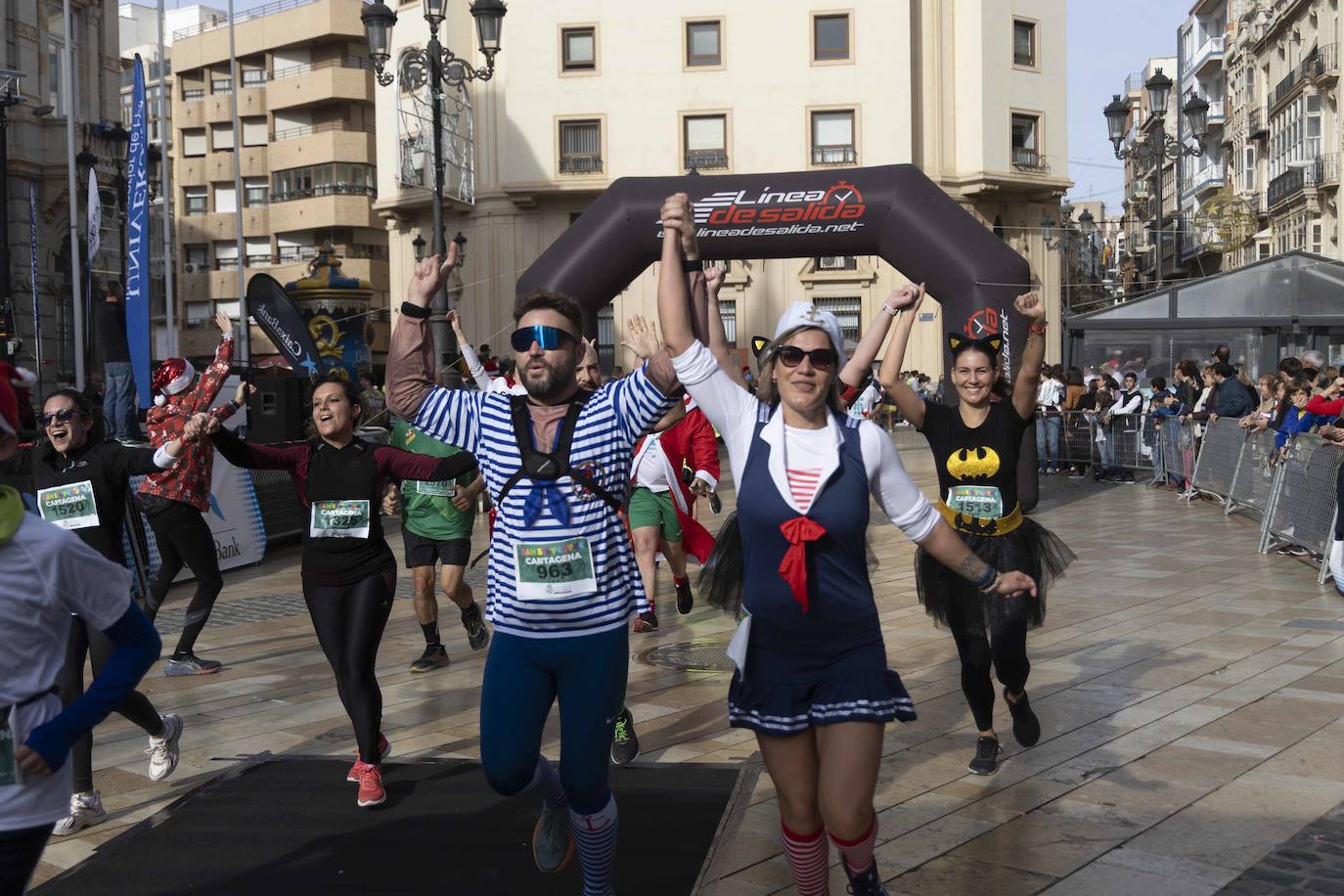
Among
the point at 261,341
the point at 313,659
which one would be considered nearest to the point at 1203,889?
the point at 313,659

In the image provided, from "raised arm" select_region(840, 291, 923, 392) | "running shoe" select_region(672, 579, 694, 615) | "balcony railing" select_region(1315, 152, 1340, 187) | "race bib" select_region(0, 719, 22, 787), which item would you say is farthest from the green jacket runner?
"balcony railing" select_region(1315, 152, 1340, 187)

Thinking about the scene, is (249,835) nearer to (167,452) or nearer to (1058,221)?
(167,452)

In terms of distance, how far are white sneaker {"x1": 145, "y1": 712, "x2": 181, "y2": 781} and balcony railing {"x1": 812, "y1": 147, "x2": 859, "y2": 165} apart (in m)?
35.6

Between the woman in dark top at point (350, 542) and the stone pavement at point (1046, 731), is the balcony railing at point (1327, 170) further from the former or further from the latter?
the woman in dark top at point (350, 542)

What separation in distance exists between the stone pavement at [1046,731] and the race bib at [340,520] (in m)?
1.09

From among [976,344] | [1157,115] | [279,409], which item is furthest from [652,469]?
[1157,115]

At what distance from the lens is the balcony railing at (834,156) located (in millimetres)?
39750

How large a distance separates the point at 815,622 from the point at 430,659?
202 inches

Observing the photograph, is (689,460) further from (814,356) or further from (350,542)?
(814,356)

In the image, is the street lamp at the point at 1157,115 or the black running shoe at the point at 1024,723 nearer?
the black running shoe at the point at 1024,723

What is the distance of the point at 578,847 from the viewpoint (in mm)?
4195

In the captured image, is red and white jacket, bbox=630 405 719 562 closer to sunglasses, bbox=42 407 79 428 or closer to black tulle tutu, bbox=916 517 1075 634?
black tulle tutu, bbox=916 517 1075 634

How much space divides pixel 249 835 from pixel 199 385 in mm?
2986

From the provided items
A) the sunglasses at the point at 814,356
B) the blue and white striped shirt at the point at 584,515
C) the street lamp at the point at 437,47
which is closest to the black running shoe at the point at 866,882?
the blue and white striped shirt at the point at 584,515
